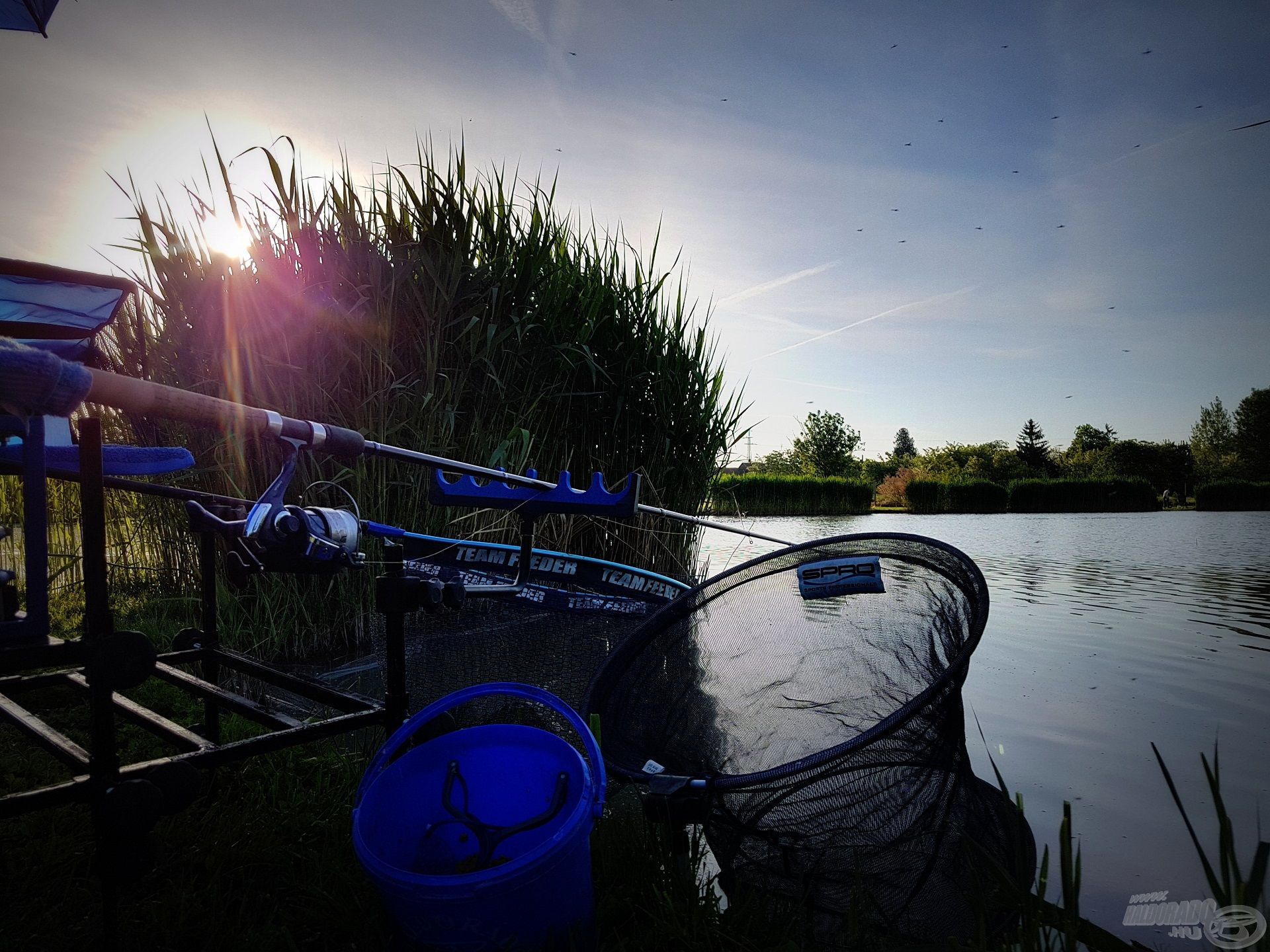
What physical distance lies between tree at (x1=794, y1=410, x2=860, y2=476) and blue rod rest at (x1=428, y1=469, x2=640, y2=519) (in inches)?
2226

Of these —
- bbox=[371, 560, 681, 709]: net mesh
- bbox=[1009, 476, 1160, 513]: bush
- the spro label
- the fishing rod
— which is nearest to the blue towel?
the fishing rod

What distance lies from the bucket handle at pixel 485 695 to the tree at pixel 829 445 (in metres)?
57.3

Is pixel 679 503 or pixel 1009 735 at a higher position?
pixel 679 503

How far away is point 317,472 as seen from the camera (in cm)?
397

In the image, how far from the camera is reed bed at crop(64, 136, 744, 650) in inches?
157

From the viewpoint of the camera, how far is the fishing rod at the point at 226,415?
1.28m

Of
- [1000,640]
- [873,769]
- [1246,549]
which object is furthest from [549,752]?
[1246,549]

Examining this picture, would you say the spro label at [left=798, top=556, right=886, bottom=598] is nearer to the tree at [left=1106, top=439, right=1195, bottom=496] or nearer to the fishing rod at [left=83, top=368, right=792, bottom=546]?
the fishing rod at [left=83, top=368, right=792, bottom=546]

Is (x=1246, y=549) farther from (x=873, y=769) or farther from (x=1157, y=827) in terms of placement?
(x=873, y=769)

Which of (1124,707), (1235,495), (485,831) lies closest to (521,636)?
(485,831)

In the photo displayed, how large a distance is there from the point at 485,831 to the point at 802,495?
24.6 metres

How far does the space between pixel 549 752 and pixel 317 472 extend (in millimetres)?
2845

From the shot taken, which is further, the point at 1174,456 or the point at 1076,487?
the point at 1174,456

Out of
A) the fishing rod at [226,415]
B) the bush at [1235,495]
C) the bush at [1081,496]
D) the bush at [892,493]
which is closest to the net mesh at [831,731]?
the fishing rod at [226,415]
